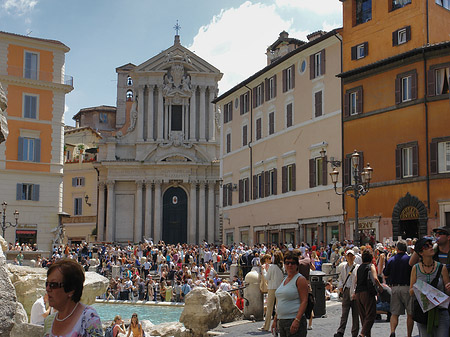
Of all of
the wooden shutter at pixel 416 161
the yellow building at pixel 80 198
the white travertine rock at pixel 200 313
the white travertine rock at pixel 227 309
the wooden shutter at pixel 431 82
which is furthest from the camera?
the yellow building at pixel 80 198

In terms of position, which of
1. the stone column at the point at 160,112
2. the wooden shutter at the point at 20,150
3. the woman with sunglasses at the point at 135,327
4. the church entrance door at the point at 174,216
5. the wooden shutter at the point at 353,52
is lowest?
the woman with sunglasses at the point at 135,327

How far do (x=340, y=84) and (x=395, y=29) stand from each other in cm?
427

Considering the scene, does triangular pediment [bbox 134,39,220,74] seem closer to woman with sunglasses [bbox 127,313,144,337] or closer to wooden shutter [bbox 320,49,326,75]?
wooden shutter [bbox 320,49,326,75]

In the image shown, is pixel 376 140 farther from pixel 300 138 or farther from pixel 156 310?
pixel 156 310

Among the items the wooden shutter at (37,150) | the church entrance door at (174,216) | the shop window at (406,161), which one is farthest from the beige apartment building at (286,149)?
the wooden shutter at (37,150)

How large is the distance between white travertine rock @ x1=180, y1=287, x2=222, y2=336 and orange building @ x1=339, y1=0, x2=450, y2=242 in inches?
581

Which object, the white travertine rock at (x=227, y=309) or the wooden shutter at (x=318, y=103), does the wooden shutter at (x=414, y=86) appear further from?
the white travertine rock at (x=227, y=309)

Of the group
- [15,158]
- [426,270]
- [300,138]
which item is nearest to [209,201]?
[15,158]

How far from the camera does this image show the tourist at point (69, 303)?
16.4ft

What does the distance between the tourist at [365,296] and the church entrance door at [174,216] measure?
4903 cm

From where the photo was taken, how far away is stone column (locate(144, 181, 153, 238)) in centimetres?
5941

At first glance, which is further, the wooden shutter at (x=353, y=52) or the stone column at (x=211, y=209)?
the stone column at (x=211, y=209)

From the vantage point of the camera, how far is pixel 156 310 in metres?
26.7

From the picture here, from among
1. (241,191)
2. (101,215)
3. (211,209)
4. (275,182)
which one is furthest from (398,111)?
(101,215)
